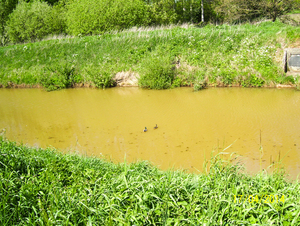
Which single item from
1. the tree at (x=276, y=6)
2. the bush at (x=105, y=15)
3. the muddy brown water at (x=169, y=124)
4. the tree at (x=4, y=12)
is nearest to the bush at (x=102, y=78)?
the muddy brown water at (x=169, y=124)

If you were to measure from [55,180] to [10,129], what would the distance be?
233 inches

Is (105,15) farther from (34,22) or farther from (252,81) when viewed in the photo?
(252,81)

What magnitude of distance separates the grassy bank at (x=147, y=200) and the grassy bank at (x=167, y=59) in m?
8.94

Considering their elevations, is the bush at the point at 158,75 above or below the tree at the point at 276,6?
below

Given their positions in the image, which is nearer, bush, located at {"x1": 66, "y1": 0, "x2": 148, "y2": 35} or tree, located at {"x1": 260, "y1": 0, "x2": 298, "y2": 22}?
tree, located at {"x1": 260, "y1": 0, "x2": 298, "y2": 22}

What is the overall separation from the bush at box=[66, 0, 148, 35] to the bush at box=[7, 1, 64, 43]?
5.21 m

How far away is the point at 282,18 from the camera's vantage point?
1856 centimetres

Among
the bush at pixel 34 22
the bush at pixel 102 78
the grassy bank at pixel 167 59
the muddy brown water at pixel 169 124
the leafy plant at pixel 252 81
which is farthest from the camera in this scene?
the bush at pixel 34 22

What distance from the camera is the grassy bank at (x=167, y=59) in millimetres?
12680

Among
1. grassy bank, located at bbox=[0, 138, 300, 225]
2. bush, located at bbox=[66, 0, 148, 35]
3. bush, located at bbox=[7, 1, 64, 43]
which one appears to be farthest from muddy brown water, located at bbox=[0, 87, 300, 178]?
bush, located at bbox=[7, 1, 64, 43]

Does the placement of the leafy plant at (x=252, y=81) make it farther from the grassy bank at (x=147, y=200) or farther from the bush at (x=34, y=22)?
the bush at (x=34, y=22)

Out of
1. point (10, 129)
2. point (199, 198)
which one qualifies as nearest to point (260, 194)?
point (199, 198)

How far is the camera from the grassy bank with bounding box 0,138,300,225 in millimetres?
3137

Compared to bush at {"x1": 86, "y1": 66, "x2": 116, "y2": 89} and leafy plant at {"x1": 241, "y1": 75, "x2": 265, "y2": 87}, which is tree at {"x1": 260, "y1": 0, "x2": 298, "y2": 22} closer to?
leafy plant at {"x1": 241, "y1": 75, "x2": 265, "y2": 87}
